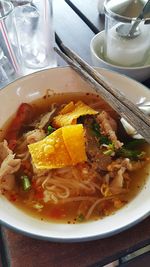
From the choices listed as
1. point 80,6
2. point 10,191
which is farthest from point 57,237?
point 80,6

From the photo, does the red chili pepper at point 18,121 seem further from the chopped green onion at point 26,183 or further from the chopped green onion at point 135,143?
the chopped green onion at point 135,143

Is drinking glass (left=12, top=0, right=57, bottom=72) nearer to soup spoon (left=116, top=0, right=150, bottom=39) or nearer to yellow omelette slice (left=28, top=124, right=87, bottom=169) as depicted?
soup spoon (left=116, top=0, right=150, bottom=39)

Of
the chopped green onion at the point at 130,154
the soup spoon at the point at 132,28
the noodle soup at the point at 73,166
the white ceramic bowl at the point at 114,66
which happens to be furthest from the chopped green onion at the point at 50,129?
the soup spoon at the point at 132,28

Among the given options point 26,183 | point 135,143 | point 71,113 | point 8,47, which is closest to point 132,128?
point 135,143

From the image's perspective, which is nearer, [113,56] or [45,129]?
[45,129]

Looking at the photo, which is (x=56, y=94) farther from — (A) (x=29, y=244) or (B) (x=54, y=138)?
(A) (x=29, y=244)

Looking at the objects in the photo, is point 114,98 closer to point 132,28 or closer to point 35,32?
point 132,28
